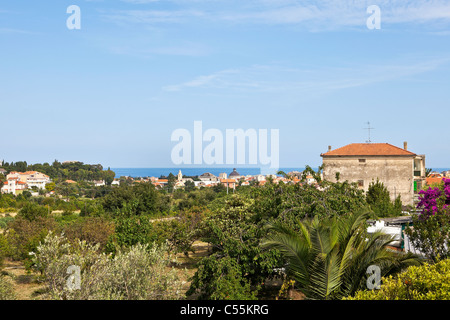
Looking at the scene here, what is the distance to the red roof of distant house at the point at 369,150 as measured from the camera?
4512cm

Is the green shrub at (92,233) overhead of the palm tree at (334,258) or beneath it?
beneath

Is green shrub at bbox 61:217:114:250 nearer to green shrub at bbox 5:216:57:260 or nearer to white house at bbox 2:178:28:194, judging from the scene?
green shrub at bbox 5:216:57:260

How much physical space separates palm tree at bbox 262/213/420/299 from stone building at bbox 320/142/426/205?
114ft

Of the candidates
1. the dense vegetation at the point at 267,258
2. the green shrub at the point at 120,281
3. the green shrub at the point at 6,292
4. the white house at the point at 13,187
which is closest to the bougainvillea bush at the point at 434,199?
the dense vegetation at the point at 267,258

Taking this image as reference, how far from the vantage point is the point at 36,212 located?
977 inches

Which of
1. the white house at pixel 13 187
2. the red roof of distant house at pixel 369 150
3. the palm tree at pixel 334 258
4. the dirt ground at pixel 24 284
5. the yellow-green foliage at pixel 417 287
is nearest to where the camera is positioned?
the yellow-green foliage at pixel 417 287

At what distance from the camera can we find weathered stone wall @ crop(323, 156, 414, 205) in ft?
146

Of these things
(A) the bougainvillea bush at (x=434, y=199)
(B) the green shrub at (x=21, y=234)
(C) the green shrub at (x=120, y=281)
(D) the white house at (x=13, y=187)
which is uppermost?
(A) the bougainvillea bush at (x=434, y=199)

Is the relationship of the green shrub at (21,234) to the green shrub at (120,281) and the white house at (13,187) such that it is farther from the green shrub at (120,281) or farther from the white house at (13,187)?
the white house at (13,187)

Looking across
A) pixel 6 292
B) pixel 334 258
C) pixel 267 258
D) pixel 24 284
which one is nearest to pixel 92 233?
pixel 24 284

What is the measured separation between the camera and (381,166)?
45312mm

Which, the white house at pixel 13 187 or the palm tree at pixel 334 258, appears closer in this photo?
the palm tree at pixel 334 258

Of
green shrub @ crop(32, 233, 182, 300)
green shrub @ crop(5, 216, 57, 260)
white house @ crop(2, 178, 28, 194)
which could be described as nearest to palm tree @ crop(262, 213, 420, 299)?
green shrub @ crop(32, 233, 182, 300)
